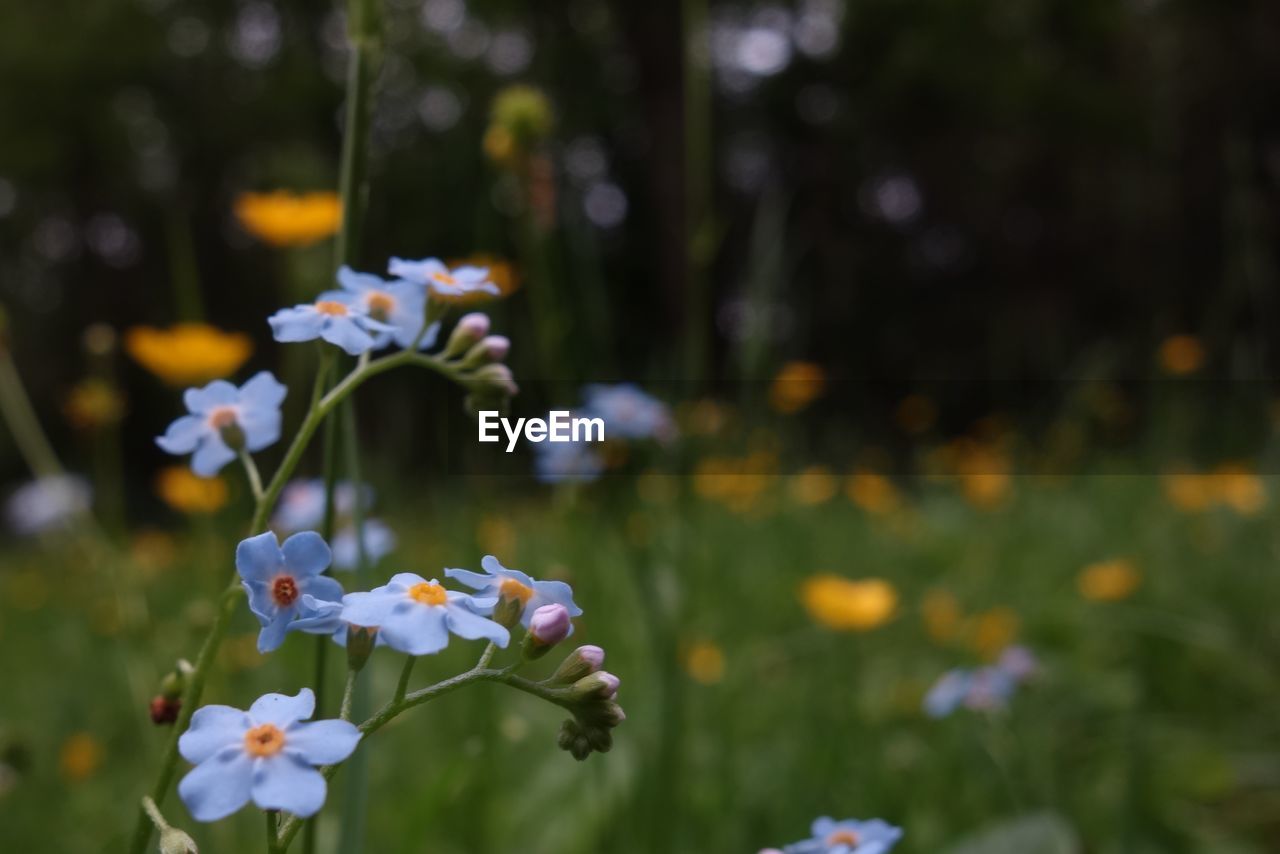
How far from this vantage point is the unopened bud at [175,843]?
51 cm

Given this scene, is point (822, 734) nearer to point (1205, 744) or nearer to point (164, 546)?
point (1205, 744)

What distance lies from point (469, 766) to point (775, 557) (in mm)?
2392

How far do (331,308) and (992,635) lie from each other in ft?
6.52

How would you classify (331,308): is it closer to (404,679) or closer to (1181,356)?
(404,679)

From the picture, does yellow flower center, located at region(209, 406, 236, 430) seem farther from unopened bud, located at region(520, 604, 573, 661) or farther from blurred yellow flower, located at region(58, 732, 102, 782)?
blurred yellow flower, located at region(58, 732, 102, 782)

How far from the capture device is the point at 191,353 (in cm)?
174

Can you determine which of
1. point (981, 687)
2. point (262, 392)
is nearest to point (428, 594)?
point (262, 392)

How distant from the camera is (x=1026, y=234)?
13102 mm

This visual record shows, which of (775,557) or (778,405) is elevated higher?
(778,405)

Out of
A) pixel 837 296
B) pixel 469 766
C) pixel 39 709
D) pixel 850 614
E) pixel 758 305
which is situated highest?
pixel 758 305

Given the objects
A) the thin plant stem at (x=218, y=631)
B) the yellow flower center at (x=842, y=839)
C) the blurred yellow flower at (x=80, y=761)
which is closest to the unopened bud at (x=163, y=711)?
the thin plant stem at (x=218, y=631)

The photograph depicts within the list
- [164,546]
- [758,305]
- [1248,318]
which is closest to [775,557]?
[758,305]

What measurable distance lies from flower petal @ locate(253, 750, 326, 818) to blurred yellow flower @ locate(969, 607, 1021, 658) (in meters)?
2.04

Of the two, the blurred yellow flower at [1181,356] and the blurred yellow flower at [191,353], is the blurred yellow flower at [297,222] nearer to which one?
the blurred yellow flower at [191,353]
